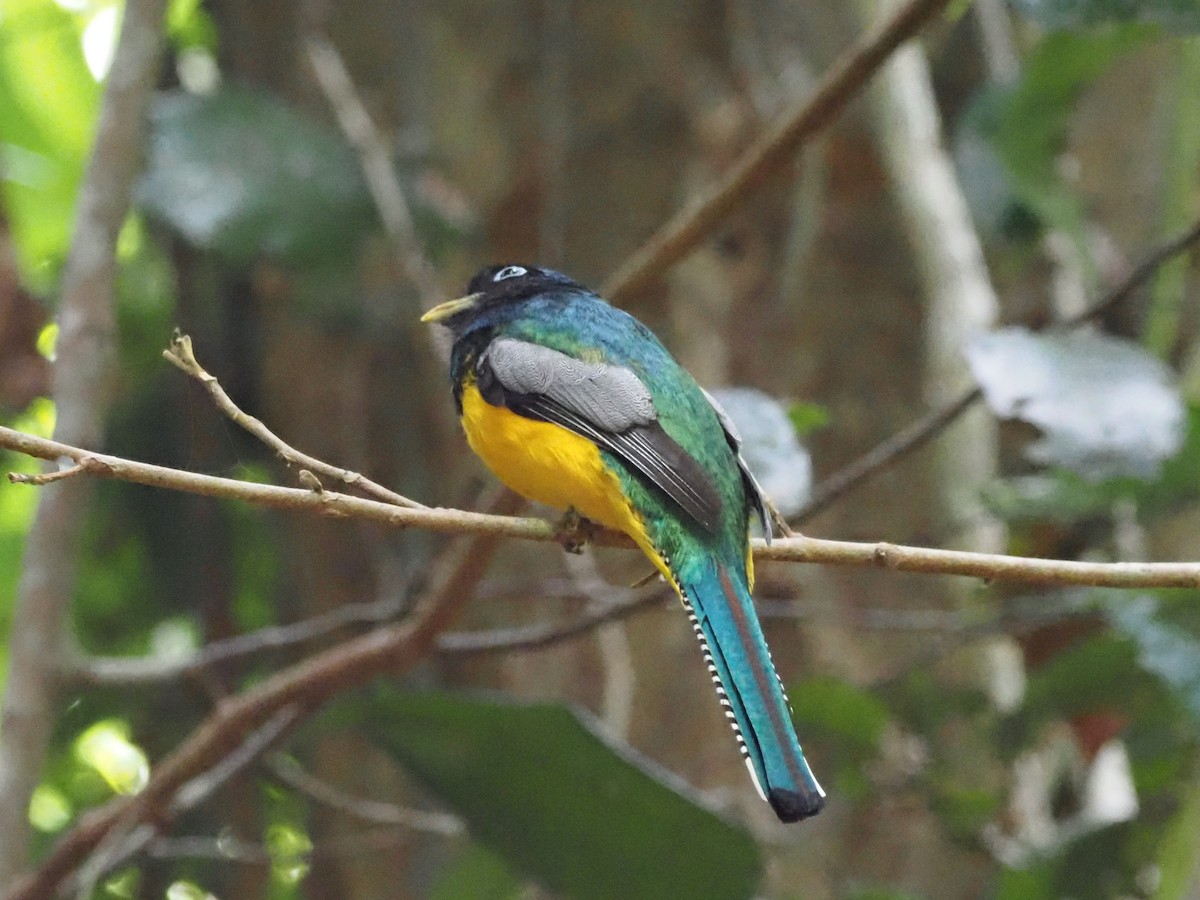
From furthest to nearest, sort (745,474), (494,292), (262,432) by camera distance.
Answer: (494,292) < (745,474) < (262,432)

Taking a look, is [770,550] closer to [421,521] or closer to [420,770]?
[421,521]

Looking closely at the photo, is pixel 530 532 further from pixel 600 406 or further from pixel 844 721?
pixel 844 721

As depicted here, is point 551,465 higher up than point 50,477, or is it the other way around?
point 50,477

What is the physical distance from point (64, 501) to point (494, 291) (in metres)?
0.85

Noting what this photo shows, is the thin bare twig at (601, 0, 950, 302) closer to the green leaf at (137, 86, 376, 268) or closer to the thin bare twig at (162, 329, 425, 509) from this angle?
the thin bare twig at (162, 329, 425, 509)

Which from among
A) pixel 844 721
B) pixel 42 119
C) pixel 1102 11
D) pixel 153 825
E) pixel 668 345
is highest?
pixel 42 119

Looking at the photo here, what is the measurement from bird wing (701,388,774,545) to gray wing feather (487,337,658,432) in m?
0.18

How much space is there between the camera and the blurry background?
3.00 m

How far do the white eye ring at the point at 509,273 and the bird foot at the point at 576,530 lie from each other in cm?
67

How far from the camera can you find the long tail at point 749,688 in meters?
1.65

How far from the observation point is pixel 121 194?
2.73m

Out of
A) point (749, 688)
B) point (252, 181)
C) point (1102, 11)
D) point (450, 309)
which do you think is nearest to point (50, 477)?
point (749, 688)

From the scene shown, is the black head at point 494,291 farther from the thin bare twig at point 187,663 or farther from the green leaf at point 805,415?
the thin bare twig at point 187,663

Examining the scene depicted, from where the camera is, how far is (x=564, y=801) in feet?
8.66
